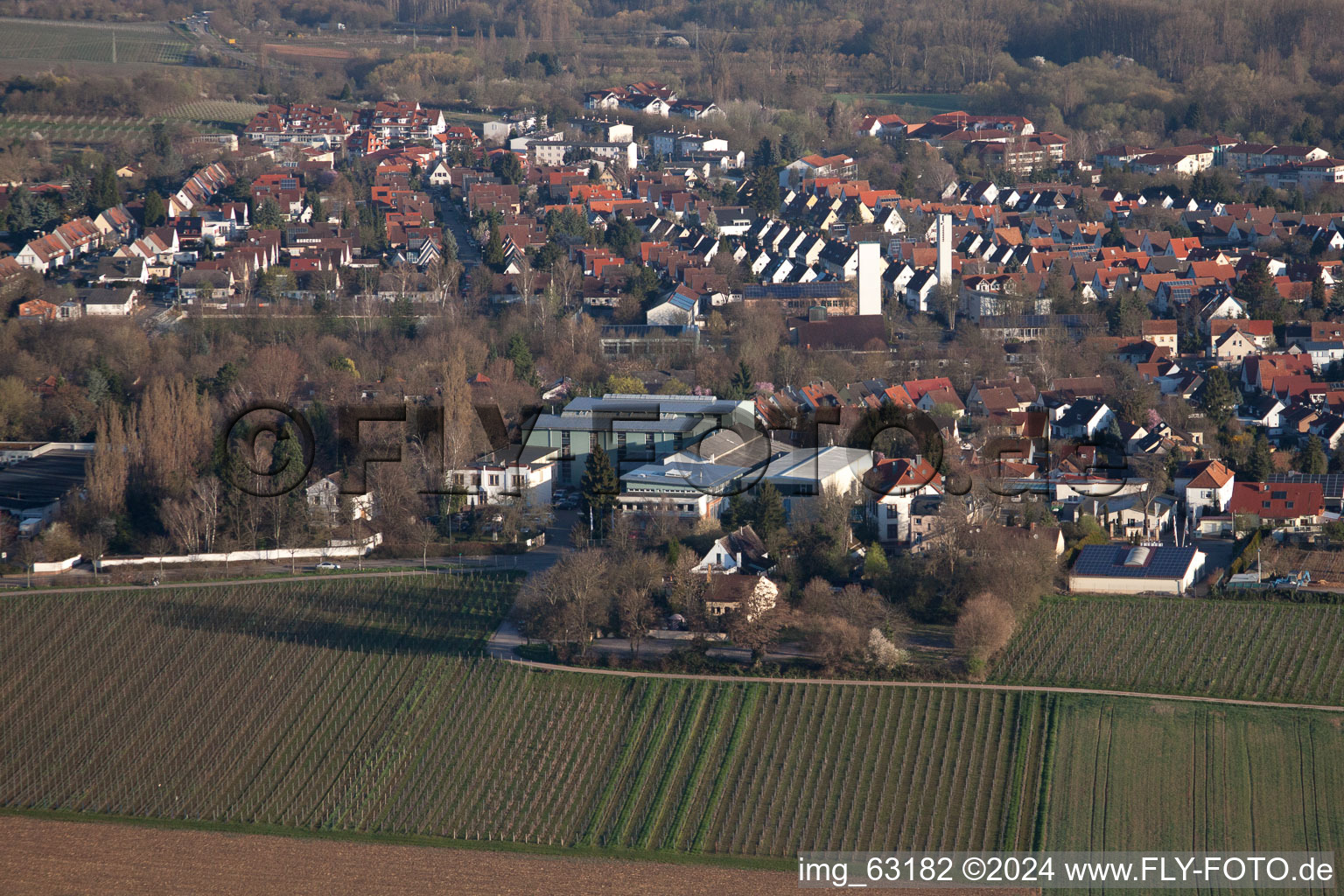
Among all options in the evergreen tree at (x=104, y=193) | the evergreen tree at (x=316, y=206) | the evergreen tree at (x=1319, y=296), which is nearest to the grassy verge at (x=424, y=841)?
the evergreen tree at (x=1319, y=296)

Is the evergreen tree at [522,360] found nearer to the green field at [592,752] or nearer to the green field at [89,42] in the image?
the green field at [592,752]

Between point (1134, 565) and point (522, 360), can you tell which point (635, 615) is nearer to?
point (1134, 565)

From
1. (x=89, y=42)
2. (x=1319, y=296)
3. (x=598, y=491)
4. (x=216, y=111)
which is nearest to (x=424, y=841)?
(x=598, y=491)

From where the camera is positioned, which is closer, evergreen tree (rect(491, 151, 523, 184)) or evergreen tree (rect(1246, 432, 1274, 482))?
evergreen tree (rect(1246, 432, 1274, 482))

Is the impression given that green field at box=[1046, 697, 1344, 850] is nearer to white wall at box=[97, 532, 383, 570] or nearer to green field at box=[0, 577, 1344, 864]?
green field at box=[0, 577, 1344, 864]

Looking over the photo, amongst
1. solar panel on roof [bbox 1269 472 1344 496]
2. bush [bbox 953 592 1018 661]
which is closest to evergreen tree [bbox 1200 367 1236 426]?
solar panel on roof [bbox 1269 472 1344 496]

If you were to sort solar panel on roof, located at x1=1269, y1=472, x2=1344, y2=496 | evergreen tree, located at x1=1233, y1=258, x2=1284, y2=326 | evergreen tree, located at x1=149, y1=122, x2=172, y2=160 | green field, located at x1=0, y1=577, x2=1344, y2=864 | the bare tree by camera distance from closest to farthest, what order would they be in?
green field, located at x1=0, y1=577, x2=1344, y2=864
the bare tree
solar panel on roof, located at x1=1269, y1=472, x2=1344, y2=496
evergreen tree, located at x1=1233, y1=258, x2=1284, y2=326
evergreen tree, located at x1=149, y1=122, x2=172, y2=160
